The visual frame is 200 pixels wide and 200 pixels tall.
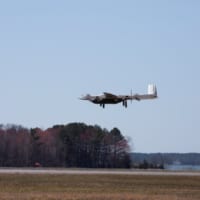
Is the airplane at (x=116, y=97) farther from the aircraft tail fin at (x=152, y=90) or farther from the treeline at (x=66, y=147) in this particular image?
the treeline at (x=66, y=147)

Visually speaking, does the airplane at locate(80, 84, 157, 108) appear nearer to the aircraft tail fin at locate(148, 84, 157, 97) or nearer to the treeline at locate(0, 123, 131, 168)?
the aircraft tail fin at locate(148, 84, 157, 97)

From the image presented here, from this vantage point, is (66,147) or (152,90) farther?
(66,147)

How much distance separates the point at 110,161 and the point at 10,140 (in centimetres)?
1982

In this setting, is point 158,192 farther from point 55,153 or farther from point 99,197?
point 55,153

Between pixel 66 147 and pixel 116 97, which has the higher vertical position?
pixel 66 147

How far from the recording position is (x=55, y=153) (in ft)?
444

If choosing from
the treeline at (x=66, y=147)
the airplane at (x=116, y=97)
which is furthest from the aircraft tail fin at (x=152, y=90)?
the treeline at (x=66, y=147)

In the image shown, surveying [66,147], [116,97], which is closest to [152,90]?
[116,97]

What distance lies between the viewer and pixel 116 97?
112 ft

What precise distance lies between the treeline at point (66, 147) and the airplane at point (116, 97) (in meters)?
90.0

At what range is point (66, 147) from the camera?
14062 centimetres

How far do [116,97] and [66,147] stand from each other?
10723 centimetres

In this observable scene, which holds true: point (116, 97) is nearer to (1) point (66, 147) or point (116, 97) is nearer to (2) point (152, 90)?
(2) point (152, 90)

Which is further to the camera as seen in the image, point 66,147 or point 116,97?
point 66,147
